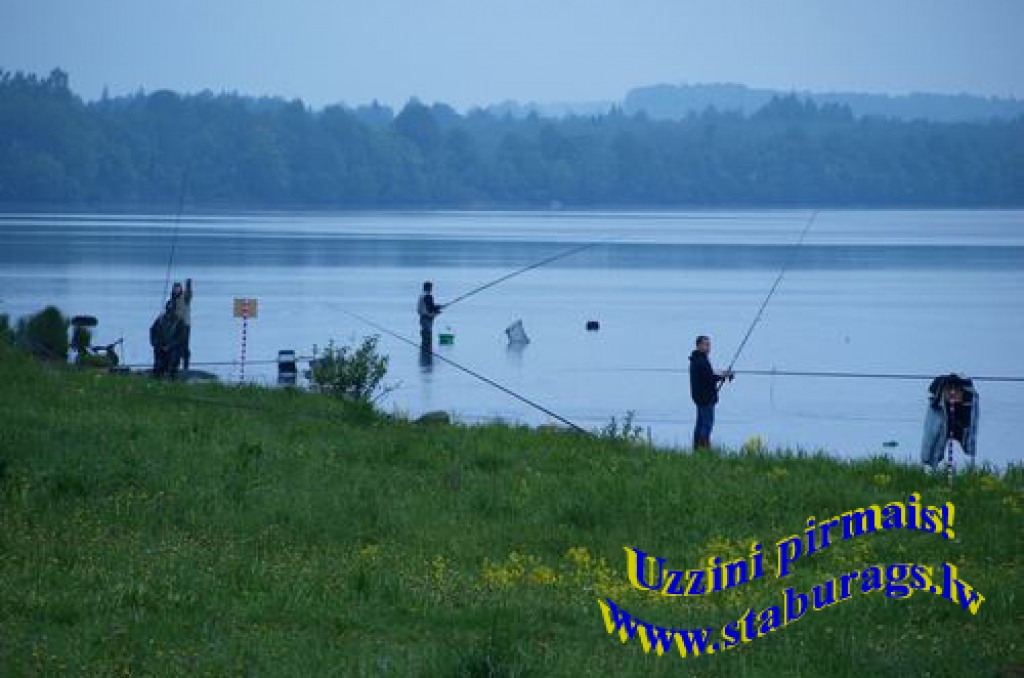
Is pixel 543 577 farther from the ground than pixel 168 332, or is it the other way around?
pixel 168 332

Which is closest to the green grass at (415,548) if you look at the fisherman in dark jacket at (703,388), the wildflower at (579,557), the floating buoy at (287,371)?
the wildflower at (579,557)

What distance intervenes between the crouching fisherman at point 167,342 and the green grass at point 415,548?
26.1 feet

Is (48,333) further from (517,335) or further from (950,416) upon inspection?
(517,335)

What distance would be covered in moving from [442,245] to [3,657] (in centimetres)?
11607

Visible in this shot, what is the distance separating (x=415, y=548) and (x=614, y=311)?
55.0 metres

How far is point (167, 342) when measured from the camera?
3105cm

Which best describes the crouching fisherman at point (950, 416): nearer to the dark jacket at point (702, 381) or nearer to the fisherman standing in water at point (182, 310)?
the dark jacket at point (702, 381)

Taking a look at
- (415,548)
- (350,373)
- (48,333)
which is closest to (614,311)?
(48,333)

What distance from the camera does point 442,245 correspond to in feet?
414

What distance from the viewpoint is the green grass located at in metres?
11.0

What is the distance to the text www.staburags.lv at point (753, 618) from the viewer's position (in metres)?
11.2

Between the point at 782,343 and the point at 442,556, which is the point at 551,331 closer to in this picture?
the point at 782,343

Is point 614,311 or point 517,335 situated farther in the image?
point 614,311

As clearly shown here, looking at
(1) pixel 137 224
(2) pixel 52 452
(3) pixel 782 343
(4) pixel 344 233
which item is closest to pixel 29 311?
(3) pixel 782 343
